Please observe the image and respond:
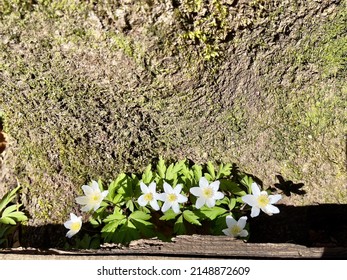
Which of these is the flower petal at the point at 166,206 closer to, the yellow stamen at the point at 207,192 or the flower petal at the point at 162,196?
the flower petal at the point at 162,196

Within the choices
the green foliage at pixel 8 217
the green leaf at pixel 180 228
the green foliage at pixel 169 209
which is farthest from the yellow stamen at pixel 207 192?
the green foliage at pixel 8 217

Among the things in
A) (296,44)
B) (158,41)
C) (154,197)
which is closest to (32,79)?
(158,41)

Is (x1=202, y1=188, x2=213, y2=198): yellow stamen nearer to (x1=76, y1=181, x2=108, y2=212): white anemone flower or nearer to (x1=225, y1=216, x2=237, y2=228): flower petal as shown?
(x1=225, y1=216, x2=237, y2=228): flower petal

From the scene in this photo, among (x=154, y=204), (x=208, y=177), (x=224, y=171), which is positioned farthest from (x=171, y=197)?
(x=224, y=171)

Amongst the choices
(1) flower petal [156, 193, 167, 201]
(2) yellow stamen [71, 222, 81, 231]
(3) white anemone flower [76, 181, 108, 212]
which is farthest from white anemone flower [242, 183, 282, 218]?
(2) yellow stamen [71, 222, 81, 231]

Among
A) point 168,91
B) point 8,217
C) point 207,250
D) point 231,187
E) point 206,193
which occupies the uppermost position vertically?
point 168,91

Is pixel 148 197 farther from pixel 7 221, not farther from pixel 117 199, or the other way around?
pixel 7 221
